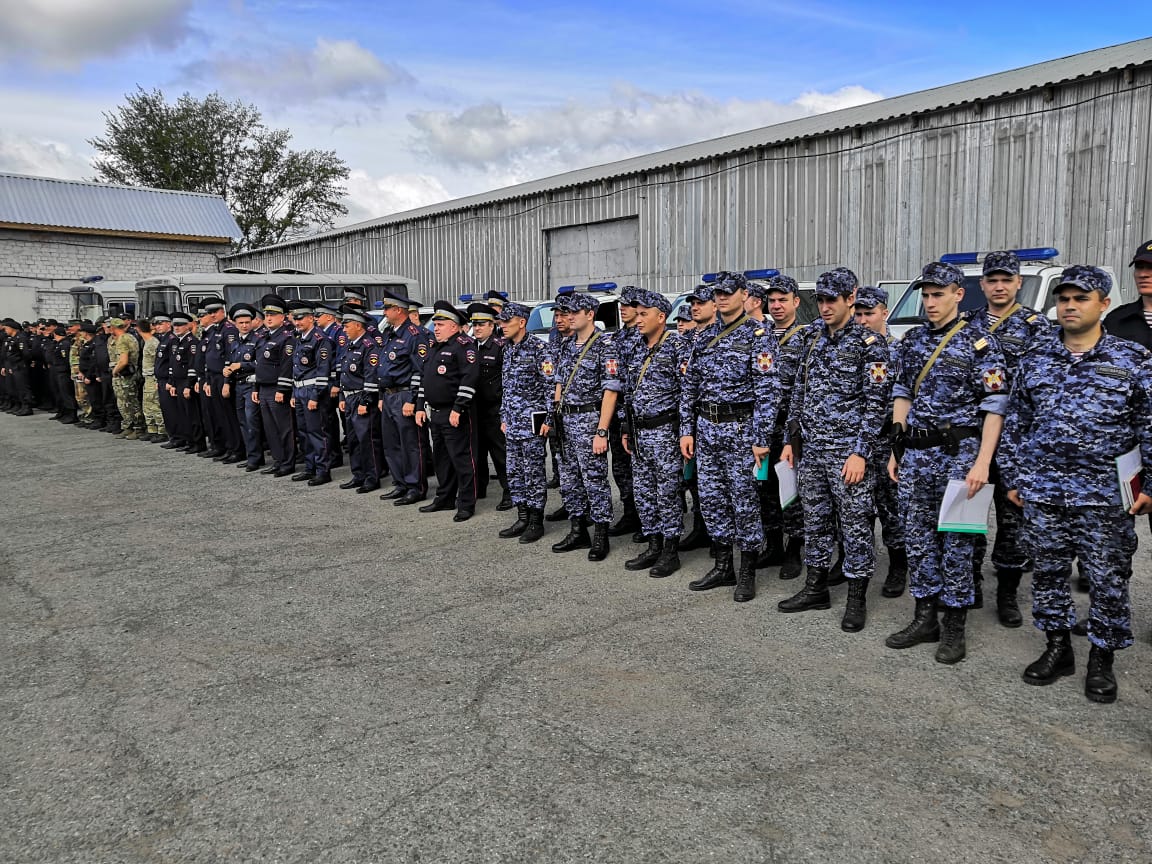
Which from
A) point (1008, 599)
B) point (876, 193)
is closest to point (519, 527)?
point (1008, 599)

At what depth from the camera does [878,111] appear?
556 inches

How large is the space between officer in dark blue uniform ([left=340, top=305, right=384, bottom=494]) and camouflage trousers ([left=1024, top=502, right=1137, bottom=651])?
19.3 ft

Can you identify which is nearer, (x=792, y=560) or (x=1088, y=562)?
(x=1088, y=562)

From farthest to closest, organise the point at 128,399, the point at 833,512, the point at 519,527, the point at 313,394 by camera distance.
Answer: the point at 128,399 < the point at 313,394 < the point at 519,527 < the point at 833,512

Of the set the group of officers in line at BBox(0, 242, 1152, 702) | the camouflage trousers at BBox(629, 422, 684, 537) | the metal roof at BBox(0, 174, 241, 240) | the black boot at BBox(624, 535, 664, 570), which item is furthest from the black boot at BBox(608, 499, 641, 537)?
the metal roof at BBox(0, 174, 241, 240)

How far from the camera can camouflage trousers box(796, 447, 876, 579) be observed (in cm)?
430

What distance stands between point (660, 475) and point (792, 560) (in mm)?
987

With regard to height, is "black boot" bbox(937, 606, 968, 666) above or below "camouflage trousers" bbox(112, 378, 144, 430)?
below

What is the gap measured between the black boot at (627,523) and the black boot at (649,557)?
78 cm

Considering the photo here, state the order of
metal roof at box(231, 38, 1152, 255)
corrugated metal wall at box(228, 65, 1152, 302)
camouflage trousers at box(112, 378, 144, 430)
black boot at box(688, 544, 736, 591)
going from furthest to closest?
camouflage trousers at box(112, 378, 144, 430)
metal roof at box(231, 38, 1152, 255)
corrugated metal wall at box(228, 65, 1152, 302)
black boot at box(688, 544, 736, 591)

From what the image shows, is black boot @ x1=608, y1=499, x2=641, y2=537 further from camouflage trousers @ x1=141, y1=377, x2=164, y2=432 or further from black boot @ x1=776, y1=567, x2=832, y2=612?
camouflage trousers @ x1=141, y1=377, x2=164, y2=432

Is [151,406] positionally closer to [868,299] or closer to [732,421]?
[732,421]

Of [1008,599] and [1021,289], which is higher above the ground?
[1021,289]

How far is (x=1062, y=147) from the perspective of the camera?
11281 mm
